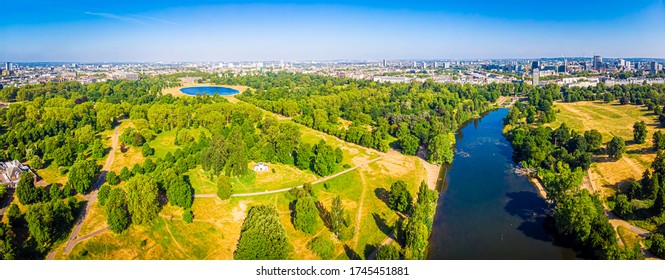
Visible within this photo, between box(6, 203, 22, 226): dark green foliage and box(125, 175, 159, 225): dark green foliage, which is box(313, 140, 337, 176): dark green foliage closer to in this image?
box(125, 175, 159, 225): dark green foliage

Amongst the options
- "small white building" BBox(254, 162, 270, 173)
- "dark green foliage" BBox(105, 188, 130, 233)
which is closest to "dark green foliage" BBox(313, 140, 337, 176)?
"small white building" BBox(254, 162, 270, 173)

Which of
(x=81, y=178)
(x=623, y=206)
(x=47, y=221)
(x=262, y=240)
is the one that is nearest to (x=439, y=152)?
(x=623, y=206)

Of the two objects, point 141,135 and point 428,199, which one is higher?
point 141,135

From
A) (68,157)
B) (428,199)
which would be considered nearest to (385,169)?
(428,199)

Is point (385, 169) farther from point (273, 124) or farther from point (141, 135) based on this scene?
point (141, 135)

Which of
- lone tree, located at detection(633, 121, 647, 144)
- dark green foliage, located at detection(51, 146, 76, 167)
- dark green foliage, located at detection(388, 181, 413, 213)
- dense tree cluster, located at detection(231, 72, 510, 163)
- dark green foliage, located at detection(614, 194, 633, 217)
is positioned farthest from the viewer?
dense tree cluster, located at detection(231, 72, 510, 163)

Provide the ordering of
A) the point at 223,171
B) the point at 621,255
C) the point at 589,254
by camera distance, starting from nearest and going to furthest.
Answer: the point at 621,255 → the point at 589,254 → the point at 223,171

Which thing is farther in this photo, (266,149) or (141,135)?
(141,135)
